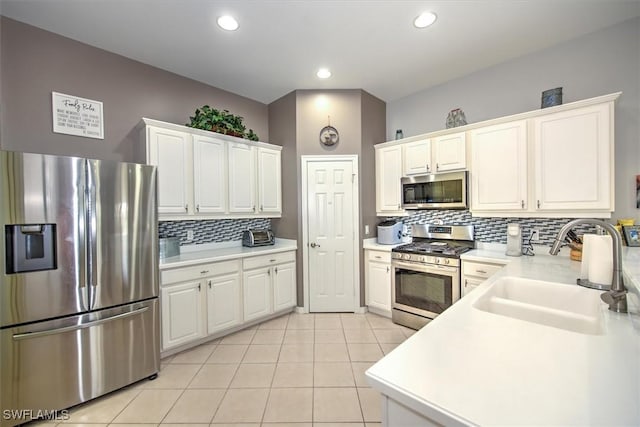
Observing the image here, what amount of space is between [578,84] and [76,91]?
4748mm

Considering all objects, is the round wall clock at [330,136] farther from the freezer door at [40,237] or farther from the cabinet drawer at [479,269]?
the freezer door at [40,237]

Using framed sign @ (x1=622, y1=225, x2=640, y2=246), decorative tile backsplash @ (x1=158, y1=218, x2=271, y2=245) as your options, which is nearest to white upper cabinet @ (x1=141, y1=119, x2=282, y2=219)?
decorative tile backsplash @ (x1=158, y1=218, x2=271, y2=245)

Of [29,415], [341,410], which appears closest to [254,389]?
[341,410]

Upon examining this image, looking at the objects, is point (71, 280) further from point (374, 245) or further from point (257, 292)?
point (374, 245)

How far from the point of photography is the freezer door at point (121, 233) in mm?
1893

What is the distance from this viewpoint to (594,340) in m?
0.91

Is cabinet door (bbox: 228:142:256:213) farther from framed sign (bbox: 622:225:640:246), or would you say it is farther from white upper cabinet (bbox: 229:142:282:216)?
framed sign (bbox: 622:225:640:246)

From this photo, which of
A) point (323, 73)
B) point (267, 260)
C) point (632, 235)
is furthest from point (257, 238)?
point (632, 235)

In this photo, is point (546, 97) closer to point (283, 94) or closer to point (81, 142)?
point (283, 94)

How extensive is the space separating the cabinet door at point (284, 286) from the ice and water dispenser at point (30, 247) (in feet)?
6.72

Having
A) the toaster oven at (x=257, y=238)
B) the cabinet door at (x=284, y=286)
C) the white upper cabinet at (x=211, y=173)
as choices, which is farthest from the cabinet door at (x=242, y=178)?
the cabinet door at (x=284, y=286)

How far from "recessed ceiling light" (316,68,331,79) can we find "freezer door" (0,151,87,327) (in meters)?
2.43

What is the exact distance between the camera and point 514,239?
8.68 feet

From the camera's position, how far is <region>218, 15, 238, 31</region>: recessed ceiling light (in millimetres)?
2145
